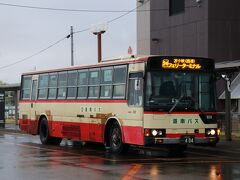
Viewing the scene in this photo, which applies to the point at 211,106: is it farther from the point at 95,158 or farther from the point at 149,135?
the point at 95,158

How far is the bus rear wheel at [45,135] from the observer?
23484 mm

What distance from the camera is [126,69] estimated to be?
18.1 meters

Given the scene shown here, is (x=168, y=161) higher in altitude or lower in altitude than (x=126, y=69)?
lower

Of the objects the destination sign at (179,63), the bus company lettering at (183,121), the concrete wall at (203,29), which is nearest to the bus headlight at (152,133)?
the bus company lettering at (183,121)

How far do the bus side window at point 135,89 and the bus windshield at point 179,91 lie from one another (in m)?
0.27

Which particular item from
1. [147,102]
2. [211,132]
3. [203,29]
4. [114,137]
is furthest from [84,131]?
[203,29]

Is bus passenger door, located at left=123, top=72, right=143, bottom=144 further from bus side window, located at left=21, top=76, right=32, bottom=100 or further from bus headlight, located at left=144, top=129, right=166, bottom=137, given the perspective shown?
bus side window, located at left=21, top=76, right=32, bottom=100

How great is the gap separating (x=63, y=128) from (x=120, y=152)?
14.5ft

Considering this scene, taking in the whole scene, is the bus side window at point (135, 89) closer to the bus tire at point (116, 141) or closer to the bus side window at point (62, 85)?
the bus tire at point (116, 141)

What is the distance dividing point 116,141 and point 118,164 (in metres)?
3.33

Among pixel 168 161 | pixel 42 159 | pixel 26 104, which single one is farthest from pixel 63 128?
pixel 168 161

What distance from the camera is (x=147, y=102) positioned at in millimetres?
16781

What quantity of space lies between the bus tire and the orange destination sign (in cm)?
264

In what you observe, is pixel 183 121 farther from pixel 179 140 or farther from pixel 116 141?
pixel 116 141
